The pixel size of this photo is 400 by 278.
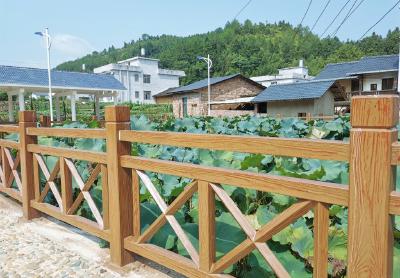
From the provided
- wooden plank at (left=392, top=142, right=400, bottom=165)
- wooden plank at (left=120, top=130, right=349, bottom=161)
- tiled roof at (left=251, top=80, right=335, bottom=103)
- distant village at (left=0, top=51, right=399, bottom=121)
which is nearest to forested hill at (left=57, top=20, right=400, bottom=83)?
distant village at (left=0, top=51, right=399, bottom=121)

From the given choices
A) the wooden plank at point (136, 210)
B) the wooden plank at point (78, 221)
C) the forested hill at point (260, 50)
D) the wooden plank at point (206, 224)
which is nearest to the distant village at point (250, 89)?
the wooden plank at point (78, 221)

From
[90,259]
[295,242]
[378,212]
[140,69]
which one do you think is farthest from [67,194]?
[140,69]

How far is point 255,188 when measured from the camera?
1.70 metres

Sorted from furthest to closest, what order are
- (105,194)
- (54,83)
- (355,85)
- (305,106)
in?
1. (355,85)
2. (305,106)
3. (54,83)
4. (105,194)

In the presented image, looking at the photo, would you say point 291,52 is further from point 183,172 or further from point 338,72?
point 183,172

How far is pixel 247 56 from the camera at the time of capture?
5734 centimetres

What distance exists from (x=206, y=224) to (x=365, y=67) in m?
27.6

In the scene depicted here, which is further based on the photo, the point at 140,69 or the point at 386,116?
the point at 140,69

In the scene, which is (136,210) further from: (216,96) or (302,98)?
(216,96)

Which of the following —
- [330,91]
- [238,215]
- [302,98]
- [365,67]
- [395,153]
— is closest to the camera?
[395,153]

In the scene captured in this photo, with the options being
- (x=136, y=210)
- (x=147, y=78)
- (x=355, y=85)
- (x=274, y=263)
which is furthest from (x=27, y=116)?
(x=147, y=78)

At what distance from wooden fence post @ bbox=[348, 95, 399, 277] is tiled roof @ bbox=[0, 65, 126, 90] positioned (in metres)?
20.2

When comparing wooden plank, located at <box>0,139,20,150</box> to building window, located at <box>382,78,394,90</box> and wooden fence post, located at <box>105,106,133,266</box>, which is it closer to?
wooden fence post, located at <box>105,106,133,266</box>

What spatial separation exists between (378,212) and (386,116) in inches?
13.5
